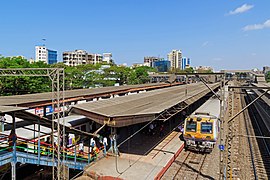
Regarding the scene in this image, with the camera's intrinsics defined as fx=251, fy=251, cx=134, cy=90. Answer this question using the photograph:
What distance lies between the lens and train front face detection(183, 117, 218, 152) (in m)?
16.8

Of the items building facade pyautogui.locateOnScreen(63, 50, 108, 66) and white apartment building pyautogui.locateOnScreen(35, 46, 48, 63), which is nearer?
building facade pyautogui.locateOnScreen(63, 50, 108, 66)

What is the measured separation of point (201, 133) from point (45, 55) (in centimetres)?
16653

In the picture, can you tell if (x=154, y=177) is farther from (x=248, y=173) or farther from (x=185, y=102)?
(x=185, y=102)

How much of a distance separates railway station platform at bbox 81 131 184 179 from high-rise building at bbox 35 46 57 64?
155299 millimetres

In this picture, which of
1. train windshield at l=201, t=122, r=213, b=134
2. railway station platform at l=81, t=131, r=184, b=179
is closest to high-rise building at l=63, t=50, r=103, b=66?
train windshield at l=201, t=122, r=213, b=134

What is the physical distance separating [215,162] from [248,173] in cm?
221

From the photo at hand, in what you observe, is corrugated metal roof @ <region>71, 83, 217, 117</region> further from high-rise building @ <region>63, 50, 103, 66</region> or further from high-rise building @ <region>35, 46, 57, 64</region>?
high-rise building @ <region>35, 46, 57, 64</region>

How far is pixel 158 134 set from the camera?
71.6 ft

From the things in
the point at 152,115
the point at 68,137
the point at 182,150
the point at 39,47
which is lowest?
the point at 182,150

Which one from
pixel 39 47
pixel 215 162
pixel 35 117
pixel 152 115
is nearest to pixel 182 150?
pixel 215 162

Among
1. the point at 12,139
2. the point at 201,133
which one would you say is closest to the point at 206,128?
the point at 201,133

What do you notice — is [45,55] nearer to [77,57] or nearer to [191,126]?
[77,57]

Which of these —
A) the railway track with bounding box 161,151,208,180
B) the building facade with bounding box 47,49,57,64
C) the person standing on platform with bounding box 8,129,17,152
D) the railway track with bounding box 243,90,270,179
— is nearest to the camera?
the person standing on platform with bounding box 8,129,17,152

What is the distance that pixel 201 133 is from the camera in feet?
55.7
